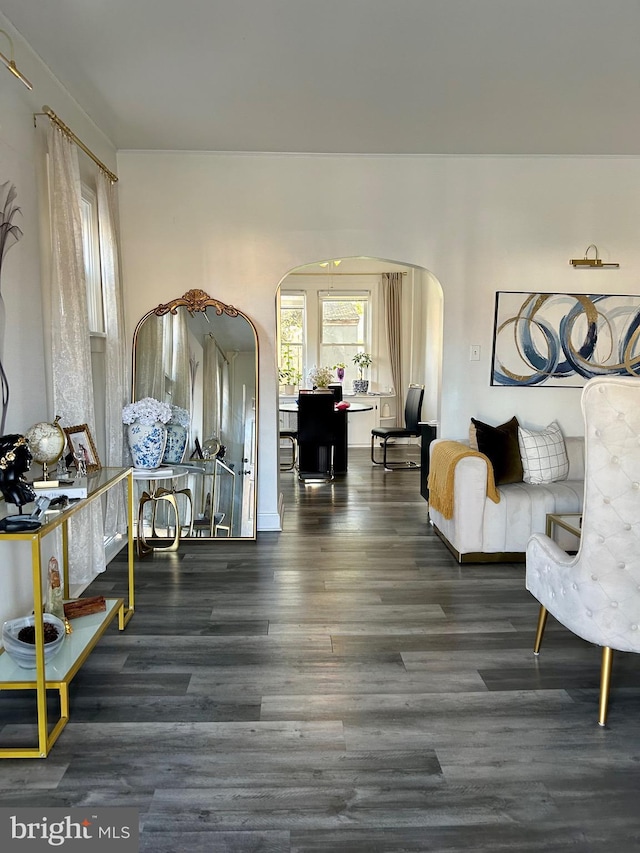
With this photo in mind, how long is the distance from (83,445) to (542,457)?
302 cm

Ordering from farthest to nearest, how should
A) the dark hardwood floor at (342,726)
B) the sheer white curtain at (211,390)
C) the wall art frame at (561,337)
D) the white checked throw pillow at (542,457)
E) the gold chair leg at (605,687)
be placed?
1. the wall art frame at (561,337)
2. the sheer white curtain at (211,390)
3. the white checked throw pillow at (542,457)
4. the gold chair leg at (605,687)
5. the dark hardwood floor at (342,726)

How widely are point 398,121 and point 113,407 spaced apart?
8.56 feet

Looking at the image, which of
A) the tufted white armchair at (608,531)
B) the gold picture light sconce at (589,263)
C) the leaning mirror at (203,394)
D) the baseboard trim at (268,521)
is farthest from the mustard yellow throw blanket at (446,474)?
the gold picture light sconce at (589,263)

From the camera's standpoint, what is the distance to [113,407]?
12.5ft

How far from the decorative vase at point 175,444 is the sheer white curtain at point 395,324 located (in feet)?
16.1

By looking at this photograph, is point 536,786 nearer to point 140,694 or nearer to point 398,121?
point 140,694

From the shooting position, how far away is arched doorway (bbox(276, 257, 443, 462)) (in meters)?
8.50

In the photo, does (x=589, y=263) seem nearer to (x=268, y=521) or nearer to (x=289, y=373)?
(x=268, y=521)

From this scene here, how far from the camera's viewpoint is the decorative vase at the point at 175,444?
4121 mm

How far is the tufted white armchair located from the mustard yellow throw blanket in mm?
1558

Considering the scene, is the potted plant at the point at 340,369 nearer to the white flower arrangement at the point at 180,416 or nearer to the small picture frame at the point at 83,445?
the white flower arrangement at the point at 180,416

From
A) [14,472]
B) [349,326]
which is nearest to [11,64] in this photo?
[14,472]

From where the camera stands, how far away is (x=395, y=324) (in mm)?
8547

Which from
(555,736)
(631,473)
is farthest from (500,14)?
(555,736)
